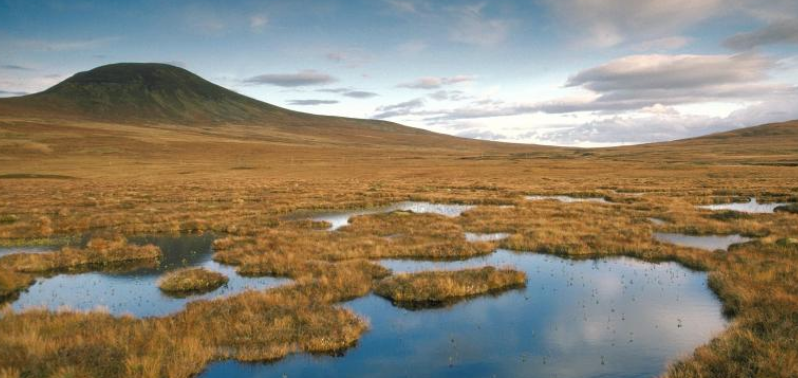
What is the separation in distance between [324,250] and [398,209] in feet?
62.5

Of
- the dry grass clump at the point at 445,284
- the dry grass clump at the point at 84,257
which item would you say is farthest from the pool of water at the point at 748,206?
the dry grass clump at the point at 84,257

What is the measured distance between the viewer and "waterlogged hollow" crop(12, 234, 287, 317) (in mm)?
18516

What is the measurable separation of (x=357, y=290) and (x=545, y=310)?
7.29 metres

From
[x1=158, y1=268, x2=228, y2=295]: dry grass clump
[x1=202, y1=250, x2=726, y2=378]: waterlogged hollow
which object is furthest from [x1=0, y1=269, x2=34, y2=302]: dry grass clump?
[x1=202, y1=250, x2=726, y2=378]: waterlogged hollow

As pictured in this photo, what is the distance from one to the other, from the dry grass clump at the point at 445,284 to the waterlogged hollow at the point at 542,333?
24.2 inches

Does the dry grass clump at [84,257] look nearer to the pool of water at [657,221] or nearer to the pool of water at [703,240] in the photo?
the pool of water at [703,240]

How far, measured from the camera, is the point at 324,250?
26.8 m

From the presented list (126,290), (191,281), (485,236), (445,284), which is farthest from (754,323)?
(126,290)

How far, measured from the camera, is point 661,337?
15297 millimetres

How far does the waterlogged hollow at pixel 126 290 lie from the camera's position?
18.5m

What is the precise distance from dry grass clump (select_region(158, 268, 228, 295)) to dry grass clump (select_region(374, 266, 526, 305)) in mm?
7245

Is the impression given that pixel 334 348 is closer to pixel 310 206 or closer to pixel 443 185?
pixel 310 206

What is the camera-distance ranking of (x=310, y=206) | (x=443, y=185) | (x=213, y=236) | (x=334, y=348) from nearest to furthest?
(x=334, y=348), (x=213, y=236), (x=310, y=206), (x=443, y=185)

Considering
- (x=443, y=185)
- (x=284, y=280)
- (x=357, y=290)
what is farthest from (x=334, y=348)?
(x=443, y=185)
